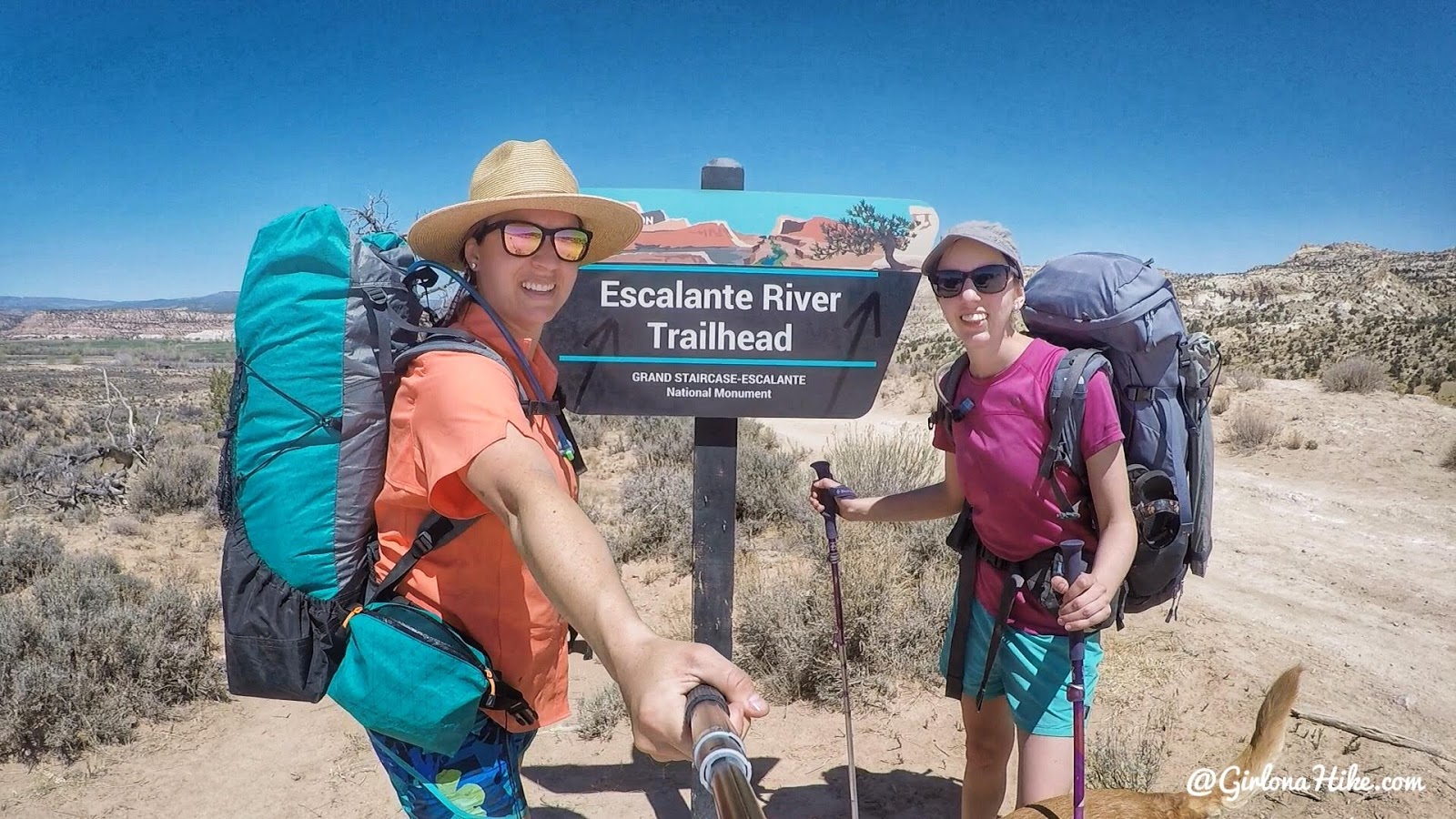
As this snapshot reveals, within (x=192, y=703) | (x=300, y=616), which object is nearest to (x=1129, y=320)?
(x=300, y=616)

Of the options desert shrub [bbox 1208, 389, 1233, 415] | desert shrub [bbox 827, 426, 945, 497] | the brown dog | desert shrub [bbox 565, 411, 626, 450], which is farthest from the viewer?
desert shrub [bbox 1208, 389, 1233, 415]

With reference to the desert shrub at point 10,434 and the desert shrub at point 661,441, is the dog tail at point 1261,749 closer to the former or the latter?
the desert shrub at point 661,441

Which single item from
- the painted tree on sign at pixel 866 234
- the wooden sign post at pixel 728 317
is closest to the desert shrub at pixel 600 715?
the wooden sign post at pixel 728 317

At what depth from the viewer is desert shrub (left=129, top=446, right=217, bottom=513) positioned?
709 centimetres

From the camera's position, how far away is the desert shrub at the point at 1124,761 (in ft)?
10.00

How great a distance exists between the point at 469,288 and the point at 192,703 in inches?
149

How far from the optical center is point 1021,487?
1946mm

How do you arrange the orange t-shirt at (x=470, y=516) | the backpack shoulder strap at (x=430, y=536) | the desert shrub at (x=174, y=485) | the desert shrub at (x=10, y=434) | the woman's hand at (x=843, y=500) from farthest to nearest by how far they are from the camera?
the desert shrub at (x=10, y=434) < the desert shrub at (x=174, y=485) < the woman's hand at (x=843, y=500) < the backpack shoulder strap at (x=430, y=536) < the orange t-shirt at (x=470, y=516)

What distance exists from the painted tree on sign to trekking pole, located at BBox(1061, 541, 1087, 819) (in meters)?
1.23

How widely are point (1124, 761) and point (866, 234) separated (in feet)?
7.78

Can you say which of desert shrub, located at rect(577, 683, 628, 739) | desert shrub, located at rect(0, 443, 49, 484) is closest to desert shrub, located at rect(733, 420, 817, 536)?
desert shrub, located at rect(577, 683, 628, 739)

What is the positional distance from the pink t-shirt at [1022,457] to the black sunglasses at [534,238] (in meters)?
1.13

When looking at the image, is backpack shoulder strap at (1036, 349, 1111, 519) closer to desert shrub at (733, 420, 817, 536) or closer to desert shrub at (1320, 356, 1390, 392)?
desert shrub at (733, 420, 817, 536)

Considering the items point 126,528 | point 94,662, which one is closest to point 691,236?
point 94,662
